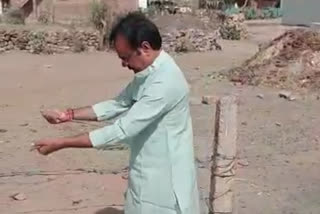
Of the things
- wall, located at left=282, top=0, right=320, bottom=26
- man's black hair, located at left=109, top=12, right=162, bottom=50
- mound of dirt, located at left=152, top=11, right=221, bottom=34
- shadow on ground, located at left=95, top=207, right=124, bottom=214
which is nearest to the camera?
man's black hair, located at left=109, top=12, right=162, bottom=50

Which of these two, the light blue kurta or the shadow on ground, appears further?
the shadow on ground

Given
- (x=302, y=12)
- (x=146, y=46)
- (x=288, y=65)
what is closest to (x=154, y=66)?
(x=146, y=46)

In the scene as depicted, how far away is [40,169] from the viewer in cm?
609

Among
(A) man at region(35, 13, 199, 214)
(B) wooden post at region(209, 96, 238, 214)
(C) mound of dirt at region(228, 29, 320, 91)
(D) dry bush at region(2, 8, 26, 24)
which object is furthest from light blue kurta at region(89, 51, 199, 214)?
(D) dry bush at region(2, 8, 26, 24)

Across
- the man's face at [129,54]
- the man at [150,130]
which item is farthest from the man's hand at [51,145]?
the man's face at [129,54]

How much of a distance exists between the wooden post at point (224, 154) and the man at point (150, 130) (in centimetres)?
95

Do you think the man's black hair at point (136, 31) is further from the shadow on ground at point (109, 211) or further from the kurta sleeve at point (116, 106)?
the shadow on ground at point (109, 211)

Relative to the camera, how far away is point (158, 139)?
9.47 ft

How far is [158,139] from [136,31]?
1.53 feet

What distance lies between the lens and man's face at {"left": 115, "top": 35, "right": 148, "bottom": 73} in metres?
2.75

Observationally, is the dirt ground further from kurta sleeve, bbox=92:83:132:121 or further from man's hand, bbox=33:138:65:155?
man's hand, bbox=33:138:65:155

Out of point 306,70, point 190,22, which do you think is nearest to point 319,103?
point 306,70

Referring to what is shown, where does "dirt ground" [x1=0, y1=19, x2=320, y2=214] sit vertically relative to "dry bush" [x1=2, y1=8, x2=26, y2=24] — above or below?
above

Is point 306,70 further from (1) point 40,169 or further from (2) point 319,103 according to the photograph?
(1) point 40,169
